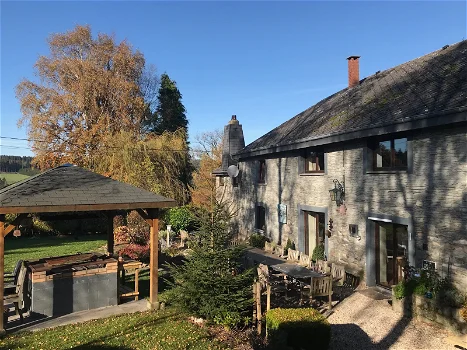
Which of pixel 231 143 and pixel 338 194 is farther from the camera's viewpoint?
pixel 231 143

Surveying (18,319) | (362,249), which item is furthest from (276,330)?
(18,319)

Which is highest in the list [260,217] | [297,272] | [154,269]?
[260,217]

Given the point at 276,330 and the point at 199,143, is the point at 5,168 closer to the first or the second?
the point at 199,143

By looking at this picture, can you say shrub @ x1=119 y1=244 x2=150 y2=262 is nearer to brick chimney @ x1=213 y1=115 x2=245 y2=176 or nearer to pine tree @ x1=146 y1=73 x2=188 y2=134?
brick chimney @ x1=213 y1=115 x2=245 y2=176

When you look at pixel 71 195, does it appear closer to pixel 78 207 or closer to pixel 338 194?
pixel 78 207

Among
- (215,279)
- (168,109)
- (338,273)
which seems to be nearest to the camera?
(215,279)

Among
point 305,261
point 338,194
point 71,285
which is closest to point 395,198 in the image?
point 338,194

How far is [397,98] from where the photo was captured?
36.9ft

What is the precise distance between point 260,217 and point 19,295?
12411 millimetres

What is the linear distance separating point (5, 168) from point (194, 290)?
5804cm

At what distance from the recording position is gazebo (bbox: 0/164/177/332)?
26.0ft

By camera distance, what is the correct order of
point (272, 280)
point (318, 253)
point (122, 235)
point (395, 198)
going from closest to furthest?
point (395, 198) < point (272, 280) < point (318, 253) < point (122, 235)

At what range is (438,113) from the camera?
8430 mm

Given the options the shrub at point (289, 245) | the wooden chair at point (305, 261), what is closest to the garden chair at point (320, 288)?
the wooden chair at point (305, 261)
